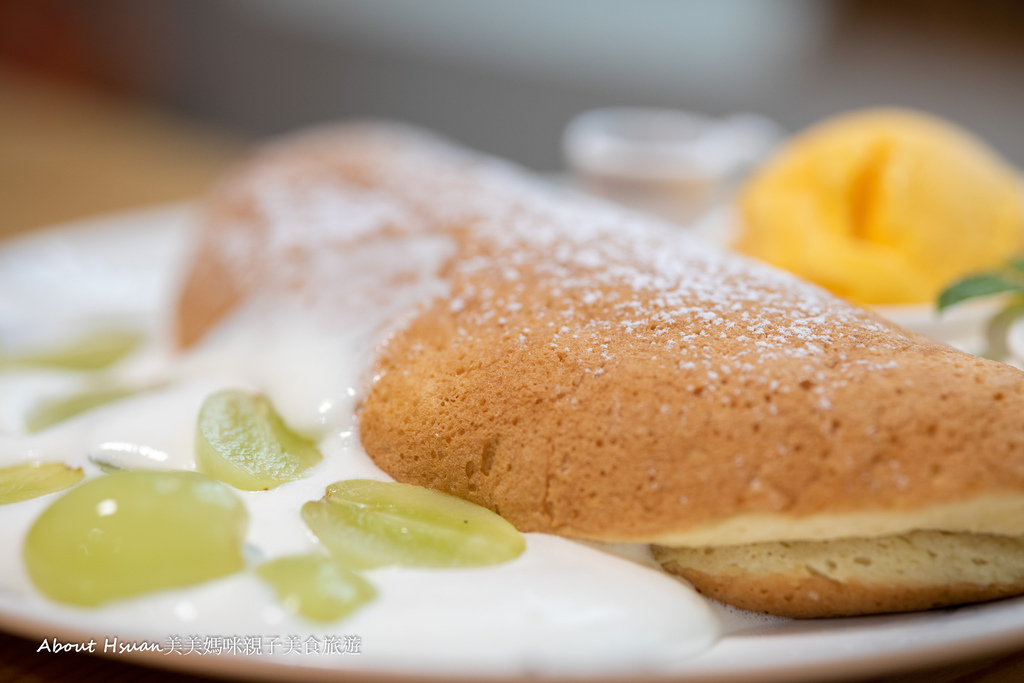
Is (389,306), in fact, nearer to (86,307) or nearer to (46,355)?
(46,355)

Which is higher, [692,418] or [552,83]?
[552,83]

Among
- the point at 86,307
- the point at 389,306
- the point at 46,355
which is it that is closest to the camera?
the point at 389,306

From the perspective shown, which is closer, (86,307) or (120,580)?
(120,580)

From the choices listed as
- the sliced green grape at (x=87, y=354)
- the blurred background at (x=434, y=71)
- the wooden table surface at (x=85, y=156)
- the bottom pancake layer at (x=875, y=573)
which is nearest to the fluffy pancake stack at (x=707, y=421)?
the bottom pancake layer at (x=875, y=573)

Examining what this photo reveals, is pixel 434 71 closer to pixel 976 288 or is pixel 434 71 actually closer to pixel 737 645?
pixel 976 288

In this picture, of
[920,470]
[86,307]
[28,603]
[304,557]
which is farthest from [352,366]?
[86,307]

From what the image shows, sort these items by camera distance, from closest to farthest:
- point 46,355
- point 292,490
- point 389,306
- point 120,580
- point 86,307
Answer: point 120,580 → point 292,490 → point 389,306 → point 46,355 → point 86,307

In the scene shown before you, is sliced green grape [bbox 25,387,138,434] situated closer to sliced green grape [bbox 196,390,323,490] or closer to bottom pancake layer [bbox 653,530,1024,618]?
sliced green grape [bbox 196,390,323,490]

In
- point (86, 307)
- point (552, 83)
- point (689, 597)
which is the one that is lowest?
point (689, 597)
